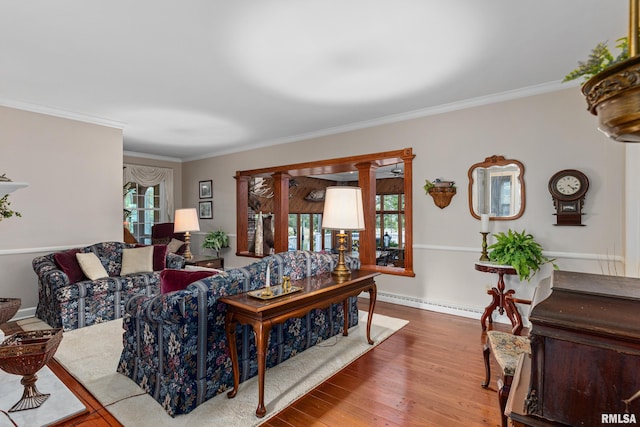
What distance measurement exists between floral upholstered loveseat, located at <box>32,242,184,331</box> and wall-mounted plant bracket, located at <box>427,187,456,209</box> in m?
3.87

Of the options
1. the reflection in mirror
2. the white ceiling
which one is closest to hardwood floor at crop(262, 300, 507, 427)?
the white ceiling

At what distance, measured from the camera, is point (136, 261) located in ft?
14.4

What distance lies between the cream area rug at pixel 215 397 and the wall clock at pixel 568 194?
2.18 metres

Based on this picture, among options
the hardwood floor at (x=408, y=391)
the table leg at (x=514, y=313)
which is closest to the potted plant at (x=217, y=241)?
the hardwood floor at (x=408, y=391)

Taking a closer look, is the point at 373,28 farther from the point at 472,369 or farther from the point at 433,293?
the point at 433,293

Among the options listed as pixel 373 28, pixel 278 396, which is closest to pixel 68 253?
pixel 278 396

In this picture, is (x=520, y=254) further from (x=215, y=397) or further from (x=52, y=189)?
(x=52, y=189)

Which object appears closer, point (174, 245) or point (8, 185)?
point (8, 185)

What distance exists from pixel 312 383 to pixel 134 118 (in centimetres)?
435

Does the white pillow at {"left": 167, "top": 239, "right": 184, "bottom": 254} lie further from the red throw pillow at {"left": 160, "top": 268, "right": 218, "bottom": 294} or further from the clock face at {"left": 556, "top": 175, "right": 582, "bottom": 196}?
the clock face at {"left": 556, "top": 175, "right": 582, "bottom": 196}

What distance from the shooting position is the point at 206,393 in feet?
7.15

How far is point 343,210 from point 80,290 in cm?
313

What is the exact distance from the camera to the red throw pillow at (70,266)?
150 inches

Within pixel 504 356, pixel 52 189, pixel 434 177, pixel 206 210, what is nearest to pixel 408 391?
pixel 504 356
